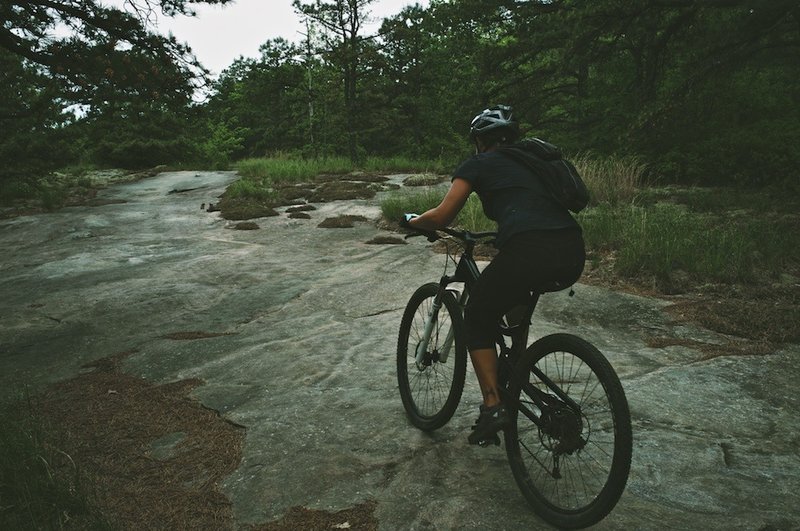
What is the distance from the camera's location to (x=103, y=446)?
377cm

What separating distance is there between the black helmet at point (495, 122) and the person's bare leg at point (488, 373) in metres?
1.23

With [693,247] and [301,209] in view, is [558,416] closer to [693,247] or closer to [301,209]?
[693,247]

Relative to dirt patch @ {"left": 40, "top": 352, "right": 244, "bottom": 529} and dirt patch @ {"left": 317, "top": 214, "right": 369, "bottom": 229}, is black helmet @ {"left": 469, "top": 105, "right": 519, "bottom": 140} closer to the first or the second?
dirt patch @ {"left": 40, "top": 352, "right": 244, "bottom": 529}

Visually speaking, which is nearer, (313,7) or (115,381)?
(115,381)

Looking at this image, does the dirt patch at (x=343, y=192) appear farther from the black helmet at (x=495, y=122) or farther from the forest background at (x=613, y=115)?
the black helmet at (x=495, y=122)

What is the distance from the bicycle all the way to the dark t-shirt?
33 centimetres

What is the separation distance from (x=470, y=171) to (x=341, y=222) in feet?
32.2

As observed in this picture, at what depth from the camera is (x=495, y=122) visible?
10.2 feet

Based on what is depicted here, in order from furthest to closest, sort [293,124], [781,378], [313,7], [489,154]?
[293,124] < [313,7] < [781,378] < [489,154]

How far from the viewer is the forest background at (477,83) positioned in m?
7.11

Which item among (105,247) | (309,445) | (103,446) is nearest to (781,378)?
(309,445)

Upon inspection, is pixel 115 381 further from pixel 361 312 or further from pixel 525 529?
pixel 525 529

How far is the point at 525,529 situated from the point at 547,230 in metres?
1.46

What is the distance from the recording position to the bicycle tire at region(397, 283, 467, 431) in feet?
11.3
